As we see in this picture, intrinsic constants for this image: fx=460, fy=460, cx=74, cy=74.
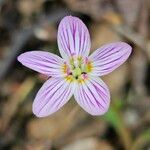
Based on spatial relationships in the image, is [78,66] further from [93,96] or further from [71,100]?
[71,100]

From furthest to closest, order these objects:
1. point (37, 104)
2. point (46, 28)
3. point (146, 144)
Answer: point (46, 28)
point (146, 144)
point (37, 104)

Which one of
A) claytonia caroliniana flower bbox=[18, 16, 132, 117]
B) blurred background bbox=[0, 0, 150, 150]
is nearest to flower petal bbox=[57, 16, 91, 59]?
claytonia caroliniana flower bbox=[18, 16, 132, 117]

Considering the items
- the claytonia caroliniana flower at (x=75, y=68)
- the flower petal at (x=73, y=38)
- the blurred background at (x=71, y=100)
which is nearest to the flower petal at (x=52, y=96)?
the claytonia caroliniana flower at (x=75, y=68)

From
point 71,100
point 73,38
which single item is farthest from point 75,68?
point 71,100

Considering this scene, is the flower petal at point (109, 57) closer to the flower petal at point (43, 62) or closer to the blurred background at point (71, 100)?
the flower petal at point (43, 62)

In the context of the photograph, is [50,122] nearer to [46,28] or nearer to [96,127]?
[96,127]

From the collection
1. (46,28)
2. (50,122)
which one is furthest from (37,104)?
(46,28)
